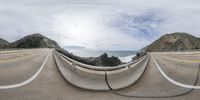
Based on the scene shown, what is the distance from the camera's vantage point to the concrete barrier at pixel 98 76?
46.8 feet

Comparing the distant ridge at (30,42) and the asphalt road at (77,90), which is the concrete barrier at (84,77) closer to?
the asphalt road at (77,90)

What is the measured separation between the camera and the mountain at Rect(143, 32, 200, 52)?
114 m

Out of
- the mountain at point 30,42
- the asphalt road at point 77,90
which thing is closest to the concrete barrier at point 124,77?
the asphalt road at point 77,90

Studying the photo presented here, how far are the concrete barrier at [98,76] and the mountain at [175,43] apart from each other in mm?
95197

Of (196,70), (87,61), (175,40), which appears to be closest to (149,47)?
(175,40)

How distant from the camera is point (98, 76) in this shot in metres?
16.2

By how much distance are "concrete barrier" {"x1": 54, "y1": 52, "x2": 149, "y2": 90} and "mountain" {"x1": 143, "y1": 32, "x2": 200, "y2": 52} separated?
95.2m

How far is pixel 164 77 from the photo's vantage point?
1630 centimetres

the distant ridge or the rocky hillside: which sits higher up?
the distant ridge

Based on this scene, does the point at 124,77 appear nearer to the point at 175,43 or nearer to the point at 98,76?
the point at 98,76

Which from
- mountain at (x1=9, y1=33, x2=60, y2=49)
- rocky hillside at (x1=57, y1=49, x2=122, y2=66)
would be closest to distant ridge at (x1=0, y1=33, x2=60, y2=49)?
mountain at (x1=9, y1=33, x2=60, y2=49)

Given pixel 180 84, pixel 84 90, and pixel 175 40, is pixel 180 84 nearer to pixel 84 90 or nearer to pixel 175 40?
pixel 84 90

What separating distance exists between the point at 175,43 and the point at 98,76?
345 feet

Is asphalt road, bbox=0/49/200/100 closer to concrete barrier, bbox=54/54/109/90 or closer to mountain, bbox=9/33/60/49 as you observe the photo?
concrete barrier, bbox=54/54/109/90
